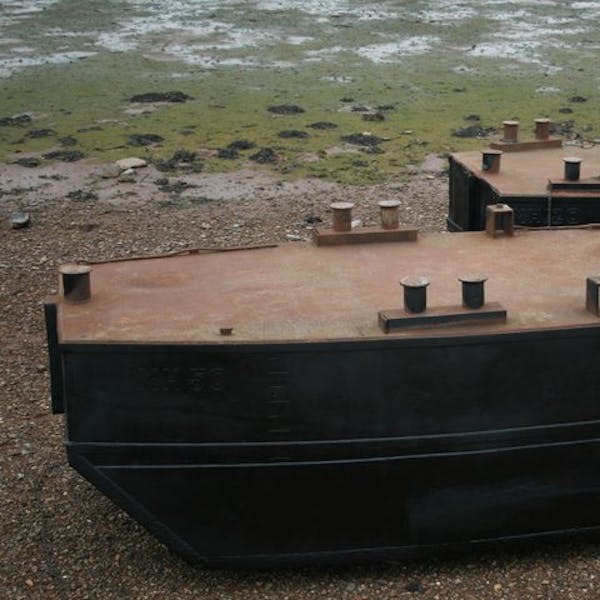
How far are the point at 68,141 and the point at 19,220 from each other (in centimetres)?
339

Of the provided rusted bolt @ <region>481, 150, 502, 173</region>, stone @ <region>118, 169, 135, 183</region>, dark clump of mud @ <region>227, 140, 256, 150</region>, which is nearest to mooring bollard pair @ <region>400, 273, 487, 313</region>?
rusted bolt @ <region>481, 150, 502, 173</region>

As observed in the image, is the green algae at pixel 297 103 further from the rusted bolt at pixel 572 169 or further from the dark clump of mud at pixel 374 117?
the rusted bolt at pixel 572 169

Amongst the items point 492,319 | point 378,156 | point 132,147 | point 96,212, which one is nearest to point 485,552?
point 492,319

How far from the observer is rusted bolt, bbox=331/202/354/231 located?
17.9 ft

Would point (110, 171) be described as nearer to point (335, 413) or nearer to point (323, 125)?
point (323, 125)

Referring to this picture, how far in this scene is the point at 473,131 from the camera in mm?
13359

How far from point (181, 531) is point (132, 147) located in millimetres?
9038

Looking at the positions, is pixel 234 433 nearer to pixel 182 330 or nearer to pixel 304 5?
pixel 182 330

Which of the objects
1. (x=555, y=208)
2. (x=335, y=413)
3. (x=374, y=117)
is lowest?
(x=374, y=117)

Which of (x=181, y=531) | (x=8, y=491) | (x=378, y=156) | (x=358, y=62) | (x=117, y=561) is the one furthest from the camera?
(x=358, y=62)

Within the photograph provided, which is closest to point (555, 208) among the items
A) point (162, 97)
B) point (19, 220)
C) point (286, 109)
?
point (19, 220)

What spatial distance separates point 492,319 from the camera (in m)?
4.33

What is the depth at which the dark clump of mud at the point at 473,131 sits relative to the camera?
13234 millimetres

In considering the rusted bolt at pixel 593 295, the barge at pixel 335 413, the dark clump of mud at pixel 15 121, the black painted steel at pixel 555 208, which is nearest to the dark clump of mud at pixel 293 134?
the dark clump of mud at pixel 15 121
